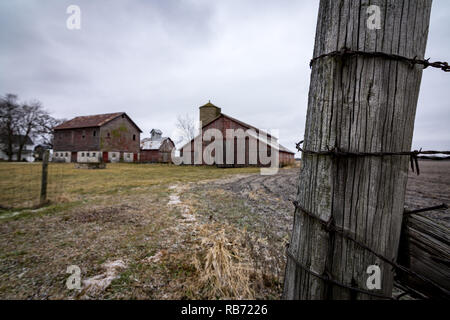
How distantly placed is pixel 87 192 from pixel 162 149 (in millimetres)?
39543

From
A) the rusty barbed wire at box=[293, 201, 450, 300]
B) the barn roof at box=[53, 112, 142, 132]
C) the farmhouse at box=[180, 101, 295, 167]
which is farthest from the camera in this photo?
the barn roof at box=[53, 112, 142, 132]

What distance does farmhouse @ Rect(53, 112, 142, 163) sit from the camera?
33781mm

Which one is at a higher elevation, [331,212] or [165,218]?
[331,212]

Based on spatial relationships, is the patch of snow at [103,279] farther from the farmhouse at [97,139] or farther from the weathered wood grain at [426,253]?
the farmhouse at [97,139]

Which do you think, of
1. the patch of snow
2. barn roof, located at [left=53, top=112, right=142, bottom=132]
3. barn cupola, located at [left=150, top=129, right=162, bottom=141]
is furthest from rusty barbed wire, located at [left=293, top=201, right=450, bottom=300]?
barn cupola, located at [left=150, top=129, right=162, bottom=141]

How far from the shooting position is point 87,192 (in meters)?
7.75

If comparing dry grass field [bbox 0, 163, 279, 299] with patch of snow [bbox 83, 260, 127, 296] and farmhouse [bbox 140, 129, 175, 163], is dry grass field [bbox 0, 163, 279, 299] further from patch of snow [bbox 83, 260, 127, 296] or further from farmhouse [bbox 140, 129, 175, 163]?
farmhouse [bbox 140, 129, 175, 163]

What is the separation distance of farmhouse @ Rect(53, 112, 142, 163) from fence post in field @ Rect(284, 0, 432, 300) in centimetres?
3770

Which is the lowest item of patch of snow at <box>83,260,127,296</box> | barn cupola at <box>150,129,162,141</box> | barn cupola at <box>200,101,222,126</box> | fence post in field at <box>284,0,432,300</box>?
patch of snow at <box>83,260,127,296</box>

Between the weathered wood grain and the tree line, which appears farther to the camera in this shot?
the tree line

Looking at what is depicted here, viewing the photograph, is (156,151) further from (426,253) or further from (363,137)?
(426,253)

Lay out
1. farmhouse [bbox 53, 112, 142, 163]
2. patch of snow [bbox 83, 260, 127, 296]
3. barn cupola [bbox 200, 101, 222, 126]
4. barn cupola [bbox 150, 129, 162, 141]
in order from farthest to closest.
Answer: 1. barn cupola [bbox 150, 129, 162, 141]
2. farmhouse [bbox 53, 112, 142, 163]
3. barn cupola [bbox 200, 101, 222, 126]
4. patch of snow [bbox 83, 260, 127, 296]
